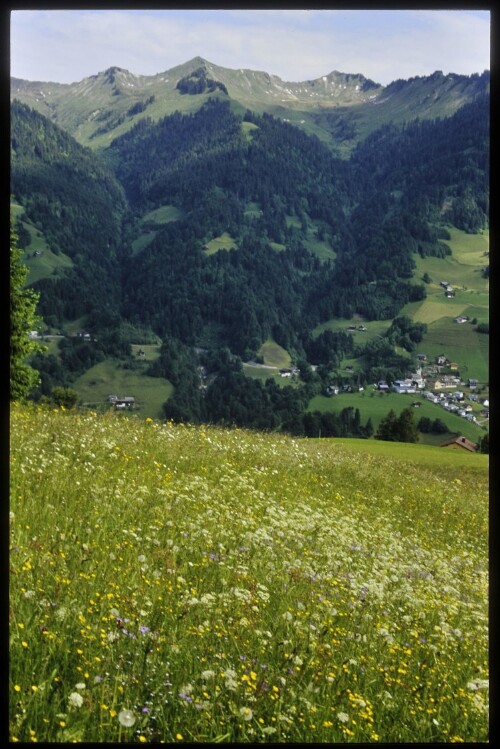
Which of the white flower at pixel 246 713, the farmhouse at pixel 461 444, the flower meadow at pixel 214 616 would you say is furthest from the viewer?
the farmhouse at pixel 461 444

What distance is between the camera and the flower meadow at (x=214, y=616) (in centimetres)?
459

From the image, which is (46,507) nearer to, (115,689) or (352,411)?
(115,689)

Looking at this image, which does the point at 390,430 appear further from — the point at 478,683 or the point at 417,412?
the point at 417,412

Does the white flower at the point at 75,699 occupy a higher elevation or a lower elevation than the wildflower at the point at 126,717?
higher

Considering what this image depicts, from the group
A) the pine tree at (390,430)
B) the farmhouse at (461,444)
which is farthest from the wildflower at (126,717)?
the farmhouse at (461,444)

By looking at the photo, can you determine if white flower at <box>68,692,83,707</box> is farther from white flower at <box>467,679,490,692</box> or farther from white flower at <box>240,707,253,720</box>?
white flower at <box>467,679,490,692</box>

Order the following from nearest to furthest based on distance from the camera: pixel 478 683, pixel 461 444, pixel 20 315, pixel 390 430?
1. pixel 478 683
2. pixel 20 315
3. pixel 390 430
4. pixel 461 444

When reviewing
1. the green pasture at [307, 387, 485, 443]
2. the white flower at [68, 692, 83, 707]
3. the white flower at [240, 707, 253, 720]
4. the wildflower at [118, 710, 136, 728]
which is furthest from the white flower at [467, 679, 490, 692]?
the green pasture at [307, 387, 485, 443]

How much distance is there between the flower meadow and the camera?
459cm

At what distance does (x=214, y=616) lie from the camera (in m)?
5.73

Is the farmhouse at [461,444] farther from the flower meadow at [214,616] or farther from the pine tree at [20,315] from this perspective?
the flower meadow at [214,616]

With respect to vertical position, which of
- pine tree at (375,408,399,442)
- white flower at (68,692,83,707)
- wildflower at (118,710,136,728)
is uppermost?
white flower at (68,692,83,707)

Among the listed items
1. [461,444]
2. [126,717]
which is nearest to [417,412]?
[461,444]
